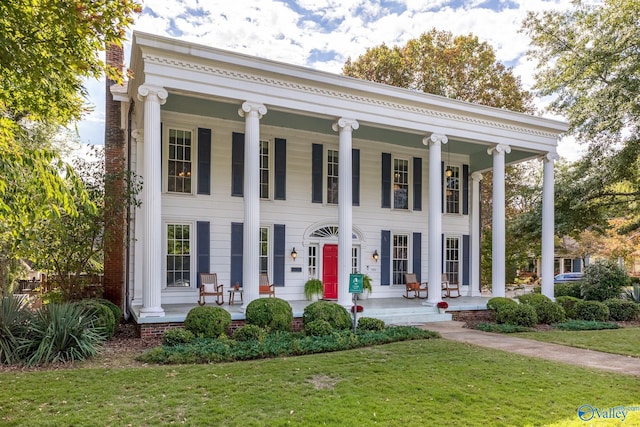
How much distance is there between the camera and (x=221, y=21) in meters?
12.2

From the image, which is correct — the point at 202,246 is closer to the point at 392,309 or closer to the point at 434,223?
the point at 392,309

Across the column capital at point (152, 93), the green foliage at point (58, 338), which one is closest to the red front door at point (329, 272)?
the column capital at point (152, 93)

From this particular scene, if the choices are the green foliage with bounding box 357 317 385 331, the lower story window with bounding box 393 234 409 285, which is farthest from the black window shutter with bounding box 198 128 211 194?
the lower story window with bounding box 393 234 409 285

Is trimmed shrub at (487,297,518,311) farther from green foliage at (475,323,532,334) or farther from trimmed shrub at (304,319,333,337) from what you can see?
trimmed shrub at (304,319,333,337)

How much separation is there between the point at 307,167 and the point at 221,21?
16.4 ft

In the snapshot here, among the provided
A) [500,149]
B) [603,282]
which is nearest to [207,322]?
[500,149]

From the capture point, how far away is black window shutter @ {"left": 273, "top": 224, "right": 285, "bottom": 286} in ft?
45.1

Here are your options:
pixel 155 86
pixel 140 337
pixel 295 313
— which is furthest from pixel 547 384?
pixel 155 86

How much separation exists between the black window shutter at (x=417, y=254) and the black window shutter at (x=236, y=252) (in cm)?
637

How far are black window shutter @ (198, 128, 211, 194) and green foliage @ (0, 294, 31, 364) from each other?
570 cm

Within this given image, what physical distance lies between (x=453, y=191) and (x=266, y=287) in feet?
27.7

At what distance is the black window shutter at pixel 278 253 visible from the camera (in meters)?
13.7

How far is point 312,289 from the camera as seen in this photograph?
13.8m

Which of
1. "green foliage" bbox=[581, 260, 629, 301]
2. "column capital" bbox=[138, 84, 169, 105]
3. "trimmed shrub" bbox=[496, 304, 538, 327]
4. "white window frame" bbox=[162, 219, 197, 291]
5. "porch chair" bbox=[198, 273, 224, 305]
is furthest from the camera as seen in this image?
"green foliage" bbox=[581, 260, 629, 301]
